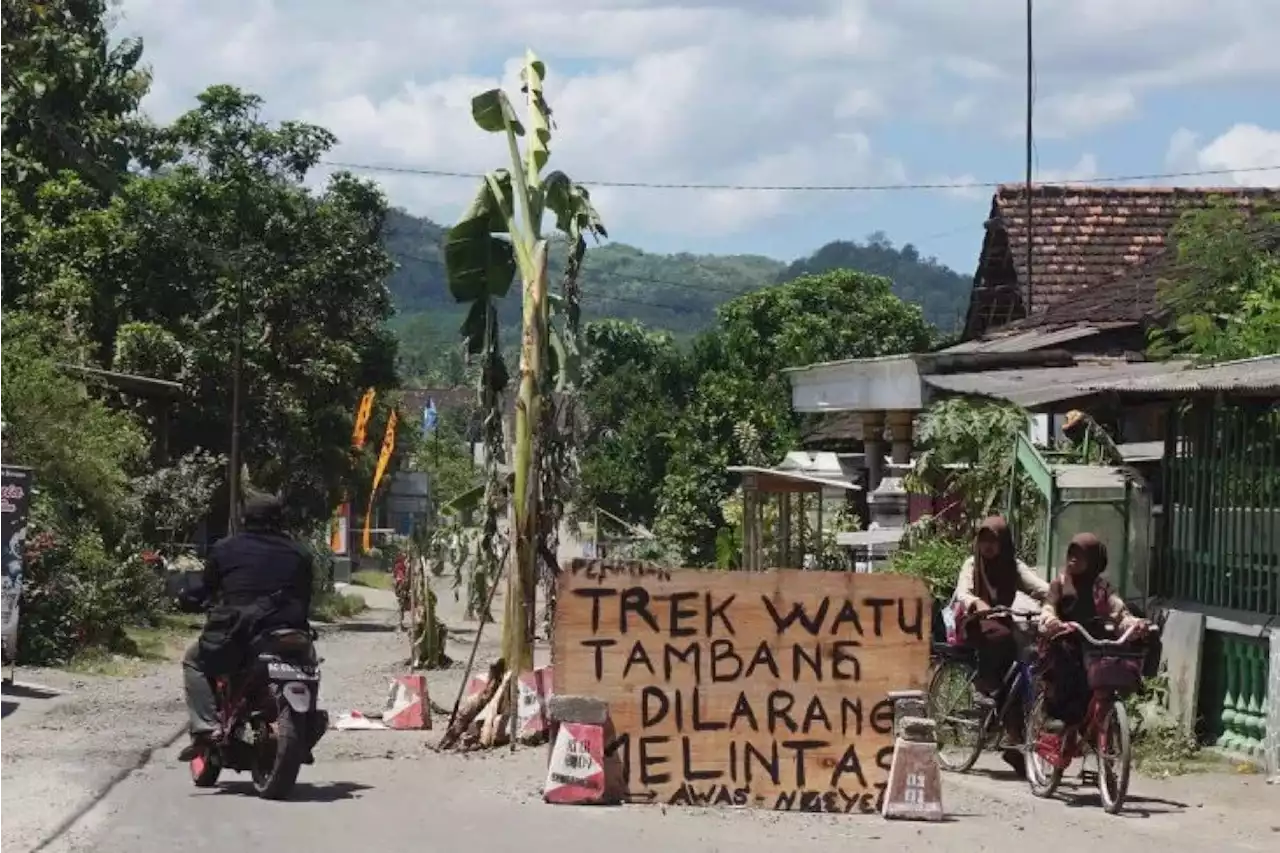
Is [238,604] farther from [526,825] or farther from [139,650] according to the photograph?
[139,650]

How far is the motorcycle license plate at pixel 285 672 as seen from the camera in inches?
444

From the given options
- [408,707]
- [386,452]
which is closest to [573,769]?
[408,707]

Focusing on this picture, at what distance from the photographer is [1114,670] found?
38.1ft

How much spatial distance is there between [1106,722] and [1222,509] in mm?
3612

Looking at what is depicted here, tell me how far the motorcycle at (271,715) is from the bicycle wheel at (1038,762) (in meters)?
4.26

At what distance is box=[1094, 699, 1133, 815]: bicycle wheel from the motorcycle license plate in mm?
4504

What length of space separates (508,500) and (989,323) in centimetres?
1727

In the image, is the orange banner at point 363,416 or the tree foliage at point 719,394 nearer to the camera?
the tree foliage at point 719,394

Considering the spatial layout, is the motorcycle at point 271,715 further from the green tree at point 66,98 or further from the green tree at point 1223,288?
the green tree at point 66,98

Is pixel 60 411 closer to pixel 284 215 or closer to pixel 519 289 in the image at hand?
pixel 519 289

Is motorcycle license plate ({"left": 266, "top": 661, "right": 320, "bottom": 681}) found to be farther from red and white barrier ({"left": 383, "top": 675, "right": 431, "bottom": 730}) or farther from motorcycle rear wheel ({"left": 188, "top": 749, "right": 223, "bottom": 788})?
red and white barrier ({"left": 383, "top": 675, "right": 431, "bottom": 730})

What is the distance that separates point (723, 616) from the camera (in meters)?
11.7

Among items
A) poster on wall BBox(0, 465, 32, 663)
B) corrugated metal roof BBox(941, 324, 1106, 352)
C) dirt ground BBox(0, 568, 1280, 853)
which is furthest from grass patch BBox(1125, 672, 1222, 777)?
poster on wall BBox(0, 465, 32, 663)

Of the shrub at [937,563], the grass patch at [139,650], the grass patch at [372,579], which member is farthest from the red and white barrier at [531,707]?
the grass patch at [372,579]
